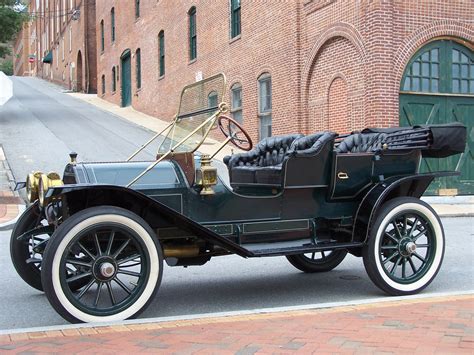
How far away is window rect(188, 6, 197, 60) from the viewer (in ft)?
75.8

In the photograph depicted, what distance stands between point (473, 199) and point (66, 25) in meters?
43.7

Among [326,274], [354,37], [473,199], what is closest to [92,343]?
[326,274]

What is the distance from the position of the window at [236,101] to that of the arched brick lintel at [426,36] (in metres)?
7.09

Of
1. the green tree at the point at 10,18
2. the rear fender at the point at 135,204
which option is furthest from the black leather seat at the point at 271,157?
the green tree at the point at 10,18

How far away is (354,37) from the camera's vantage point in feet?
43.1

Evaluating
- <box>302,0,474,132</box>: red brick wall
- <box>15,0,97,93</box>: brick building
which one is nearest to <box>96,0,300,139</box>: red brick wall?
<box>302,0,474,132</box>: red brick wall

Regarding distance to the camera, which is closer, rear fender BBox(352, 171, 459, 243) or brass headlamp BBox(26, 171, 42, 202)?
brass headlamp BBox(26, 171, 42, 202)

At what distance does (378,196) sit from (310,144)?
84cm

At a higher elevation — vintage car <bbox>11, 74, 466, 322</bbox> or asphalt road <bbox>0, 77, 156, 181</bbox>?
asphalt road <bbox>0, 77, 156, 181</bbox>

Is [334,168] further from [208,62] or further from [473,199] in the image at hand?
[208,62]

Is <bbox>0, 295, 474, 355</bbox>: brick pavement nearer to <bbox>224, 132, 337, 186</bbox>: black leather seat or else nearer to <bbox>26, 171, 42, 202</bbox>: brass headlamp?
<bbox>224, 132, 337, 186</bbox>: black leather seat

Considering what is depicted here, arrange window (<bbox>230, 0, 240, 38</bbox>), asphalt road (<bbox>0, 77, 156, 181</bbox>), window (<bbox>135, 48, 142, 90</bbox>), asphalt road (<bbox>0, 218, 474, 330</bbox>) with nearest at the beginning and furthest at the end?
asphalt road (<bbox>0, 218, 474, 330</bbox>) → asphalt road (<bbox>0, 77, 156, 181</bbox>) → window (<bbox>230, 0, 240, 38</bbox>) → window (<bbox>135, 48, 142, 90</bbox>)

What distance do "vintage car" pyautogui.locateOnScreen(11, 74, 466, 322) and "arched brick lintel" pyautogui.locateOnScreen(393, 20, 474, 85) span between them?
23.9 ft

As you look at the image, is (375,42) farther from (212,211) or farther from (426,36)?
(212,211)
